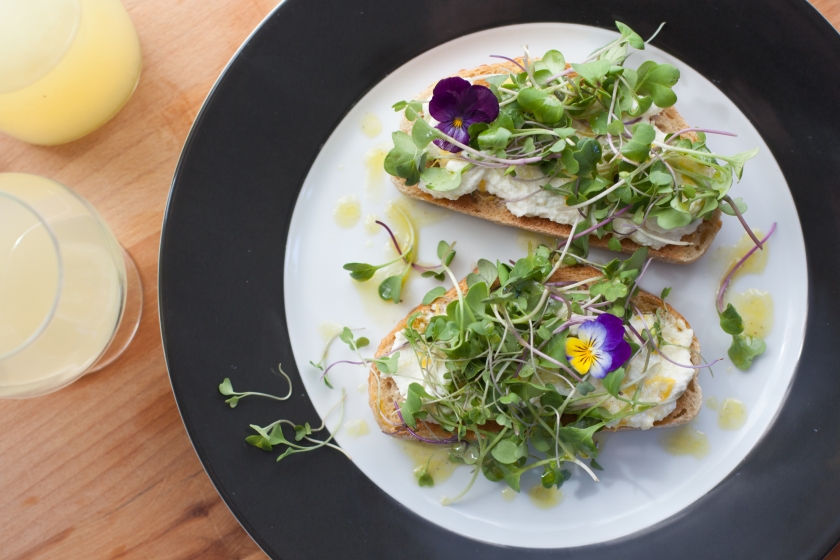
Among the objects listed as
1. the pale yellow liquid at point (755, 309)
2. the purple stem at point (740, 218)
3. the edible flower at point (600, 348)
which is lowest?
the edible flower at point (600, 348)

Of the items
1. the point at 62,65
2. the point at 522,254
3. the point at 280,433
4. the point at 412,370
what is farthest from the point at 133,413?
the point at 522,254

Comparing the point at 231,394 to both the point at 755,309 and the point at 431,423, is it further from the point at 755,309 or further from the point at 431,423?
the point at 755,309

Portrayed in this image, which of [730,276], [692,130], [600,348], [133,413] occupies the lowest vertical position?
[133,413]

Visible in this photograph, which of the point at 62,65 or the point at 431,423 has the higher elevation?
the point at 62,65

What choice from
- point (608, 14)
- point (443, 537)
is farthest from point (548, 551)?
point (608, 14)

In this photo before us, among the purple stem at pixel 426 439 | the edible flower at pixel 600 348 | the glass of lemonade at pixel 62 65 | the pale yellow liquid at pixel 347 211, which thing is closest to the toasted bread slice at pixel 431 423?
the purple stem at pixel 426 439

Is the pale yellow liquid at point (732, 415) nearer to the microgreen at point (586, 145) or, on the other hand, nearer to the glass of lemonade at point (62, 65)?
the microgreen at point (586, 145)
